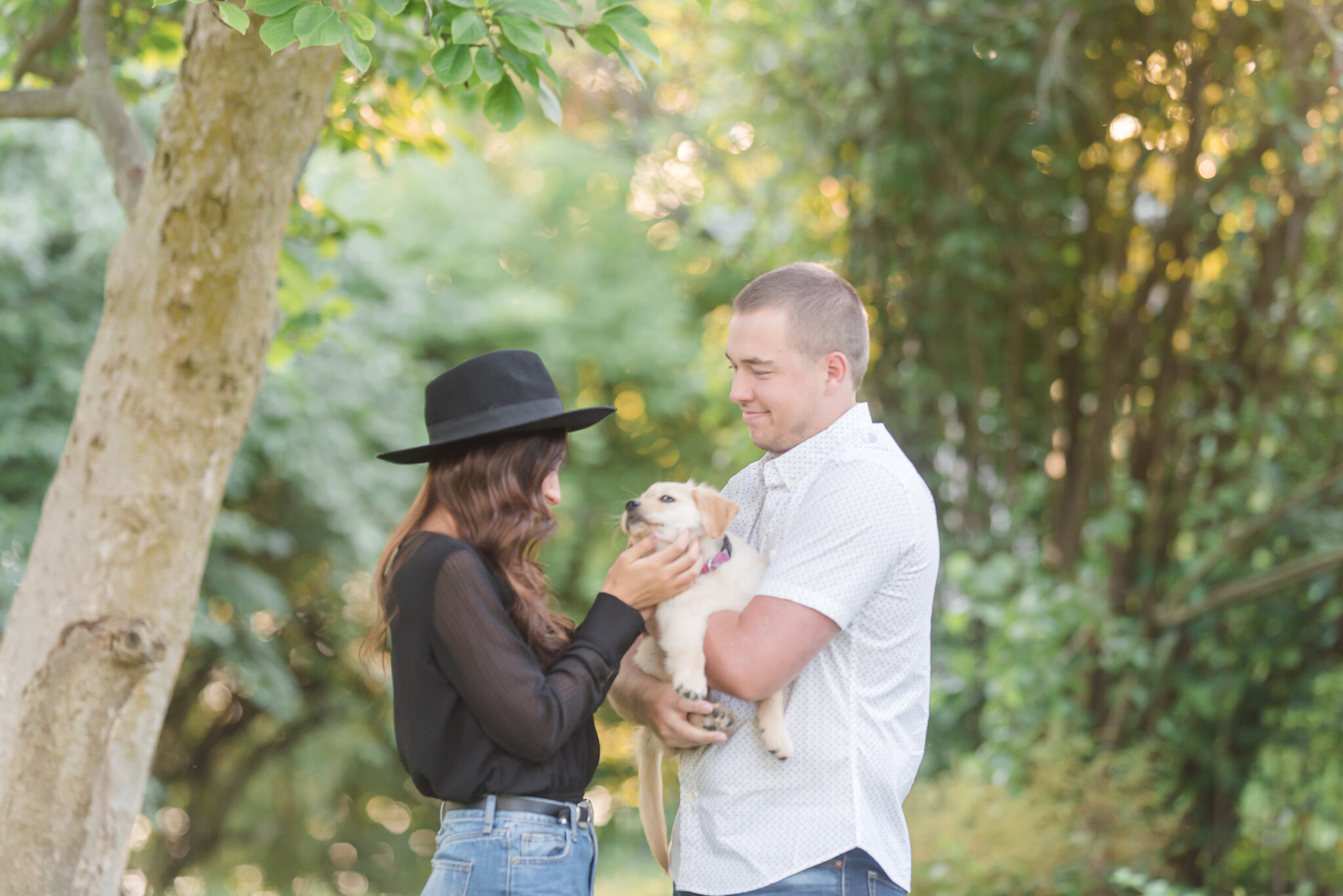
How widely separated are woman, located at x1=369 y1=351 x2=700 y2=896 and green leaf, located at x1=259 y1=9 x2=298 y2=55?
786 millimetres

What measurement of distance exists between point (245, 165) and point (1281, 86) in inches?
210

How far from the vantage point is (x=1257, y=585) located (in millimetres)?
5984

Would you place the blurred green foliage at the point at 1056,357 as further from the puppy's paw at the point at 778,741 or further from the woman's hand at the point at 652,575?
the puppy's paw at the point at 778,741

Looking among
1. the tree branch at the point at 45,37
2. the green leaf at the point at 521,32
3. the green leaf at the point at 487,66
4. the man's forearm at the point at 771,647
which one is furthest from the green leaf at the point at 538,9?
the tree branch at the point at 45,37

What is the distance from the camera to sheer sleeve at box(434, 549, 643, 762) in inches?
83.7

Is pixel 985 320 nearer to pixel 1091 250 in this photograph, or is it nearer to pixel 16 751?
pixel 1091 250

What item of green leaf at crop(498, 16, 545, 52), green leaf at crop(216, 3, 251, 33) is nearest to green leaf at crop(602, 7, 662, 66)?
green leaf at crop(498, 16, 545, 52)

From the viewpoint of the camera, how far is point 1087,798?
5.87m

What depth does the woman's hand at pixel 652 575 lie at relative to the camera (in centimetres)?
237

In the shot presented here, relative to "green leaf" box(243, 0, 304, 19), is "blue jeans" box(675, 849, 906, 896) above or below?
below

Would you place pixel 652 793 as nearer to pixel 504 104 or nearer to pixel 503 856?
pixel 503 856

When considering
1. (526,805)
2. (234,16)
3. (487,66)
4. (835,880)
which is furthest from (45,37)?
(835,880)

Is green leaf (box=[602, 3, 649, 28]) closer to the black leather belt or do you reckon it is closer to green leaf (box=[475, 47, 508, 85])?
green leaf (box=[475, 47, 508, 85])

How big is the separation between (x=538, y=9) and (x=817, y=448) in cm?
118
